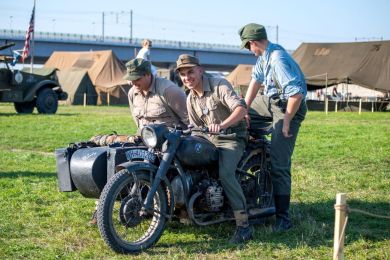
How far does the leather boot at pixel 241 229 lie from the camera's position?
5598mm

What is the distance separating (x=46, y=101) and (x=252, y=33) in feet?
62.0

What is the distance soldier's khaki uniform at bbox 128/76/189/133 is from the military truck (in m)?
16.7

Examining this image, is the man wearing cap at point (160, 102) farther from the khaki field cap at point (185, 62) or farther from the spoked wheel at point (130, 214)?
the spoked wheel at point (130, 214)

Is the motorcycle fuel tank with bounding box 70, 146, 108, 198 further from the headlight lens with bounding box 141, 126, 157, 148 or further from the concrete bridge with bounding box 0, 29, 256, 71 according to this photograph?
the concrete bridge with bounding box 0, 29, 256, 71

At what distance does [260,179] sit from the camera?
634 cm

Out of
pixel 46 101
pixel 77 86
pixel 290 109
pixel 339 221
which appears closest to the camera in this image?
pixel 339 221

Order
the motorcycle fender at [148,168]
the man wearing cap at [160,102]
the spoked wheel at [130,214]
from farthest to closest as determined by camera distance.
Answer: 1. the man wearing cap at [160,102]
2. the motorcycle fender at [148,168]
3. the spoked wheel at [130,214]

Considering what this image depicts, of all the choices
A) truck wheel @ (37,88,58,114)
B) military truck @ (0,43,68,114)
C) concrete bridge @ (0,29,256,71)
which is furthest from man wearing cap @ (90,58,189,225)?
concrete bridge @ (0,29,256,71)

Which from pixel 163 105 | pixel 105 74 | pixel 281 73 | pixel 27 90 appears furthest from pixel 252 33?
pixel 105 74

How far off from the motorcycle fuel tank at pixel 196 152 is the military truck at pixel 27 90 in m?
17.6

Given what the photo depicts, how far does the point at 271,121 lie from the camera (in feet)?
20.8

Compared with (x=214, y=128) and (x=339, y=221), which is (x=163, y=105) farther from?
(x=339, y=221)

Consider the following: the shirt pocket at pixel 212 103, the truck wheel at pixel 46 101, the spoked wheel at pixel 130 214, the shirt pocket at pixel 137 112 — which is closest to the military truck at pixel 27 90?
the truck wheel at pixel 46 101

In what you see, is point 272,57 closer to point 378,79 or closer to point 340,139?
point 340,139
